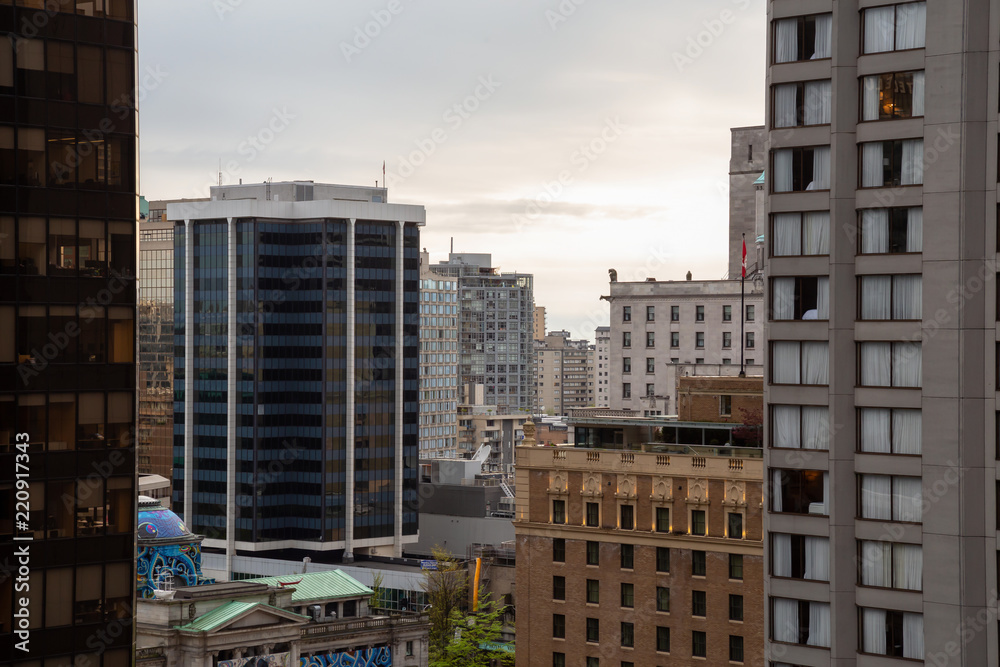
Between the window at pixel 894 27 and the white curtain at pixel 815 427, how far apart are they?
13.4 metres

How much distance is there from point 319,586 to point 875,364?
257 ft

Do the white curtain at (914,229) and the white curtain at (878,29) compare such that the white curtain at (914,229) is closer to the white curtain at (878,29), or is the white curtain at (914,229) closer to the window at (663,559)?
the white curtain at (878,29)

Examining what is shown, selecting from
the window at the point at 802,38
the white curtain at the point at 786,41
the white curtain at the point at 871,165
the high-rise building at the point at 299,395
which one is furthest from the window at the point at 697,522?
the high-rise building at the point at 299,395

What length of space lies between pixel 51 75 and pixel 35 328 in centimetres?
967

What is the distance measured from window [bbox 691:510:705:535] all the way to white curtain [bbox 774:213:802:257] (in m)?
34.7

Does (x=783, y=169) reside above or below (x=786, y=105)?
below

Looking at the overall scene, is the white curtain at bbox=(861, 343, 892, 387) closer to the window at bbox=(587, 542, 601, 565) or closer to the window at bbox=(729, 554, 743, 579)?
the window at bbox=(729, 554, 743, 579)

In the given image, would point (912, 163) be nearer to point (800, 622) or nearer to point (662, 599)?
point (800, 622)

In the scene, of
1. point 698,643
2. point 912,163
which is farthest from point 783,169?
point 698,643

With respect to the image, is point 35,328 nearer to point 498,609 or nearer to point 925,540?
point 925,540

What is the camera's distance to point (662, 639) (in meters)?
79.0

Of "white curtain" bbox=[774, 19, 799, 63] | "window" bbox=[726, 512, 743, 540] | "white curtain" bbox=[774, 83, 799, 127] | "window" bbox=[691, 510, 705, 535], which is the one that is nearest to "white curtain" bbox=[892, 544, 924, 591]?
"white curtain" bbox=[774, 83, 799, 127]

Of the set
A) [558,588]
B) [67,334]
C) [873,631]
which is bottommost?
[558,588]

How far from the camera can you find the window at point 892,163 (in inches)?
1726
